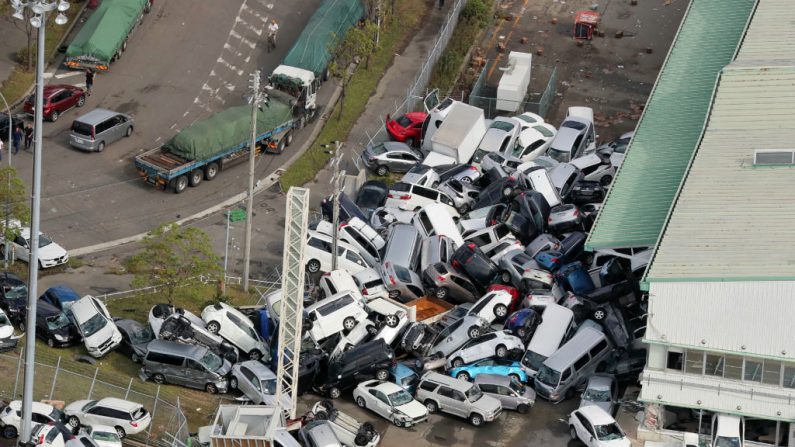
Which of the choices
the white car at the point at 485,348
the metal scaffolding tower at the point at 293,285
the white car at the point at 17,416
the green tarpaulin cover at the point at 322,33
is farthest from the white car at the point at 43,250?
the green tarpaulin cover at the point at 322,33

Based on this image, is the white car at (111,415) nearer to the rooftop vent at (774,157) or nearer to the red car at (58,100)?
the rooftop vent at (774,157)

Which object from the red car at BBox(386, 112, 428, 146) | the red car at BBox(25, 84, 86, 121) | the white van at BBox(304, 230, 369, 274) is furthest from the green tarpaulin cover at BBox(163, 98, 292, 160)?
the white van at BBox(304, 230, 369, 274)

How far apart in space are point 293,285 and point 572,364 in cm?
1106

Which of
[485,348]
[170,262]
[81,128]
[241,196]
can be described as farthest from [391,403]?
[81,128]

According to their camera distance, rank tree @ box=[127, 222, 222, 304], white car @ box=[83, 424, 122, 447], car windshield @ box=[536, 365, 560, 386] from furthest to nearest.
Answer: tree @ box=[127, 222, 222, 304]
car windshield @ box=[536, 365, 560, 386]
white car @ box=[83, 424, 122, 447]

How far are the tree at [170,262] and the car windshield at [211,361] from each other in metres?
5.17

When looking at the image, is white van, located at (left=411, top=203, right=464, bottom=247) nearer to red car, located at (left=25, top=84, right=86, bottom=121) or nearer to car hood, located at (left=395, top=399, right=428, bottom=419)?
car hood, located at (left=395, top=399, right=428, bottom=419)

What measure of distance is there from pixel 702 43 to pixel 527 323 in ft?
59.3

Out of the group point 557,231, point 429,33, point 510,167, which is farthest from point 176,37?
point 557,231

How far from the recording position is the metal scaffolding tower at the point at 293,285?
4994 centimetres

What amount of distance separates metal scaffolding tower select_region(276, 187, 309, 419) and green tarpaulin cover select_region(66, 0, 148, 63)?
1163 inches

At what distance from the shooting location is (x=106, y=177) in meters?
69.6

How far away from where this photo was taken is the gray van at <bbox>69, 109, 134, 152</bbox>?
70750 millimetres

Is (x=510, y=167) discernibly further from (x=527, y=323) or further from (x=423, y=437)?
(x=423, y=437)
